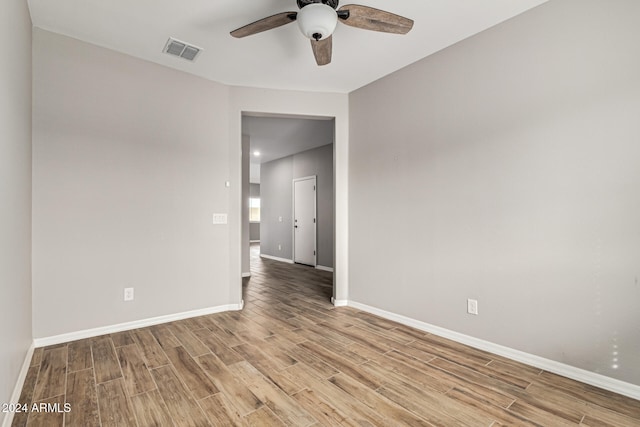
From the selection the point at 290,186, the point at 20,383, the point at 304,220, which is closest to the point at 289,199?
the point at 290,186

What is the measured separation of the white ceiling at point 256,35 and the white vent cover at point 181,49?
51 millimetres

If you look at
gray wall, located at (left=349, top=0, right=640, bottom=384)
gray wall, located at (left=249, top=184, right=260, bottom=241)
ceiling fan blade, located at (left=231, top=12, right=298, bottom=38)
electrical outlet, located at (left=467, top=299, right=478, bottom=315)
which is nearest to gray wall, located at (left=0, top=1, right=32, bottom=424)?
ceiling fan blade, located at (left=231, top=12, right=298, bottom=38)

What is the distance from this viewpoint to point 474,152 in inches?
103

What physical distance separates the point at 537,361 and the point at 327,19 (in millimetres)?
2894

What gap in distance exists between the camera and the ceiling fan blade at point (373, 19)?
6.39 feet

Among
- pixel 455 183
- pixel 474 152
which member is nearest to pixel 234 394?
pixel 455 183

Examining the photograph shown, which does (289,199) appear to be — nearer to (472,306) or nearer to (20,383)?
(472,306)

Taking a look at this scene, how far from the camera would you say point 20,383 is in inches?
75.3

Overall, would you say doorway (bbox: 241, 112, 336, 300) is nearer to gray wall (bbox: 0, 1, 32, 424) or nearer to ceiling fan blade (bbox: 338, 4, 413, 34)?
ceiling fan blade (bbox: 338, 4, 413, 34)

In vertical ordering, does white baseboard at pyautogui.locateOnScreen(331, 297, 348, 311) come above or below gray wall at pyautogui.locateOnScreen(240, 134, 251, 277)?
below

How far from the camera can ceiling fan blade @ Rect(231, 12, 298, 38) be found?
2020 mm

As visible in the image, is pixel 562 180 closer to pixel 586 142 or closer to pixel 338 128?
pixel 586 142

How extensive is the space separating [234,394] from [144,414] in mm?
499

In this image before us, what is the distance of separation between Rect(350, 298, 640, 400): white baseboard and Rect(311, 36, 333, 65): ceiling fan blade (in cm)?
266
